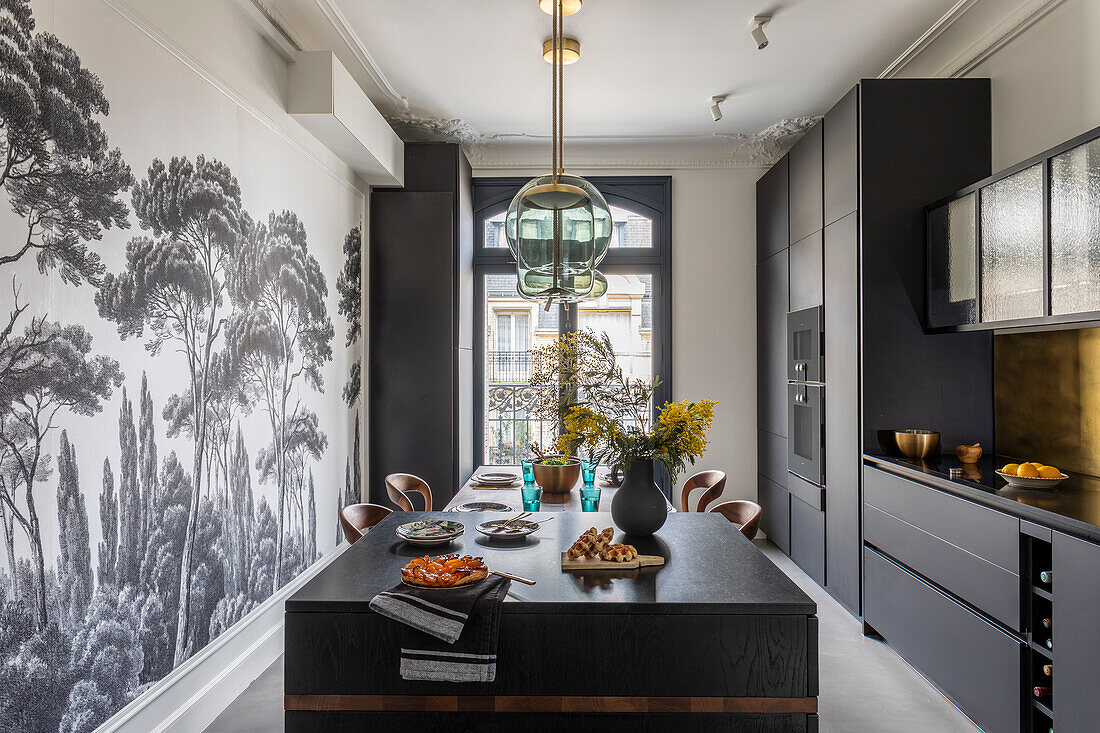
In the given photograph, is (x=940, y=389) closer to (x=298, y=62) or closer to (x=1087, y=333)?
(x=1087, y=333)

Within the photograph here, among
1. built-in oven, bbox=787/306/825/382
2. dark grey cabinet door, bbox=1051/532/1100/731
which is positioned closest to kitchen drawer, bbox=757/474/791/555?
built-in oven, bbox=787/306/825/382

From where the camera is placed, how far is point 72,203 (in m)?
1.91

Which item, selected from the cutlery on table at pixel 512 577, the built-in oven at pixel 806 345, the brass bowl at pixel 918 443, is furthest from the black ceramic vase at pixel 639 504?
the built-in oven at pixel 806 345

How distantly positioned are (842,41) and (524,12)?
69.3 inches

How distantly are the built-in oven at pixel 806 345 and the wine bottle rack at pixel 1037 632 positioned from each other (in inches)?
70.4

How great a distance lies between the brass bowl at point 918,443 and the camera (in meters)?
3.13

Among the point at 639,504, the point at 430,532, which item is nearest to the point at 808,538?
the point at 639,504

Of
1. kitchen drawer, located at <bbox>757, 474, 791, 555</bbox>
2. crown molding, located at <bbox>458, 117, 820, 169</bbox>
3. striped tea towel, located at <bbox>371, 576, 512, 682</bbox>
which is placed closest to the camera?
striped tea towel, located at <bbox>371, 576, 512, 682</bbox>

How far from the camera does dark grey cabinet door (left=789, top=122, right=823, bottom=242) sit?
3.98 metres

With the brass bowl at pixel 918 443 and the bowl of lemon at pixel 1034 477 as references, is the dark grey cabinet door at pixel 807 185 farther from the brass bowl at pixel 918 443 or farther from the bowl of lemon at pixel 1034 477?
the bowl of lemon at pixel 1034 477

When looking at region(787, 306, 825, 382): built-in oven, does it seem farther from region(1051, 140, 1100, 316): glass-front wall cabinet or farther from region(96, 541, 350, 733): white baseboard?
region(96, 541, 350, 733): white baseboard

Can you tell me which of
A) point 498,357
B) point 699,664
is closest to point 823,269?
point 498,357

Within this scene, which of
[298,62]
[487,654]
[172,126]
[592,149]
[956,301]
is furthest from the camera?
[592,149]

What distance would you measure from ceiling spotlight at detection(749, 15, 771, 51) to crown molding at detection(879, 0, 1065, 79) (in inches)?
34.4
